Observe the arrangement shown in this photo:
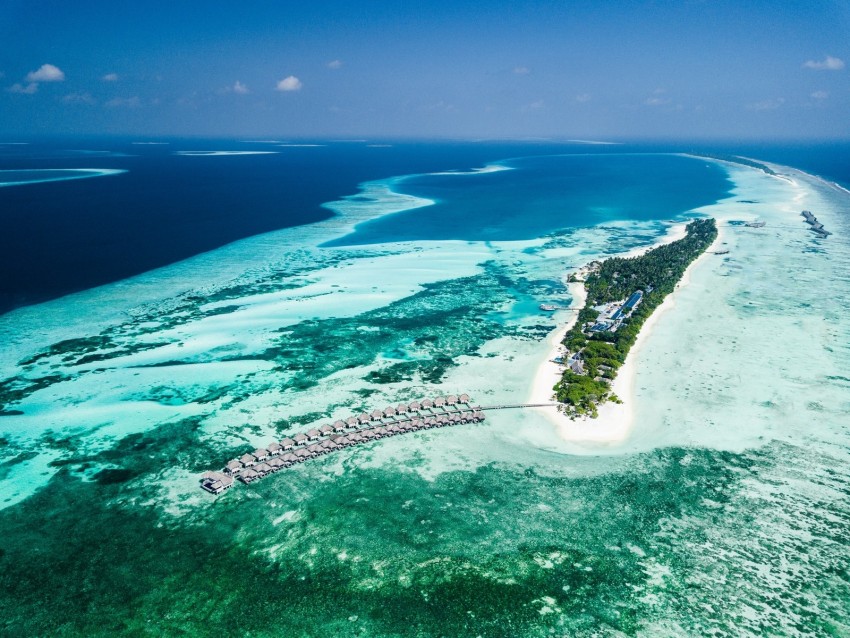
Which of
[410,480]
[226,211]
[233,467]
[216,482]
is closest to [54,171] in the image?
[226,211]

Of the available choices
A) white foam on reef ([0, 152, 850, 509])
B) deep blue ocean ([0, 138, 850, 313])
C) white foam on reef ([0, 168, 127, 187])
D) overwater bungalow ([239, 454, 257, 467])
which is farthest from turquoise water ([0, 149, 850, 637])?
white foam on reef ([0, 168, 127, 187])

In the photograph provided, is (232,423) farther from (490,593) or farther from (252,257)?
(252,257)

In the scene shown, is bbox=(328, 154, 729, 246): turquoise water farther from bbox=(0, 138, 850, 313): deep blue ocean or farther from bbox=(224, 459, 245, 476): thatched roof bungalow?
bbox=(224, 459, 245, 476): thatched roof bungalow

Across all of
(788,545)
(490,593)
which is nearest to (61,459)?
(490,593)

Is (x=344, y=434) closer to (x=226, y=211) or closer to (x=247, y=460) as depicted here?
(x=247, y=460)

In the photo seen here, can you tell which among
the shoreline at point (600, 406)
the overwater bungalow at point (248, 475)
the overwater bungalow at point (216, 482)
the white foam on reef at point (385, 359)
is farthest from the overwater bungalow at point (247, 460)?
the shoreline at point (600, 406)

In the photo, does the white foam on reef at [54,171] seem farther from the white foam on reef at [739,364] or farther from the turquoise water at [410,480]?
the white foam on reef at [739,364]
